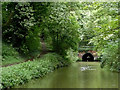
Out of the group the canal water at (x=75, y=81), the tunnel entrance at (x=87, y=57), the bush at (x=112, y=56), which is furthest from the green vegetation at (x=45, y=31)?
the tunnel entrance at (x=87, y=57)

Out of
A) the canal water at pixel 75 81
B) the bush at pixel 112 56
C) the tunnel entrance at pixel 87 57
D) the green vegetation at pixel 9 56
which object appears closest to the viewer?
the canal water at pixel 75 81

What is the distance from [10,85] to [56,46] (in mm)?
12814

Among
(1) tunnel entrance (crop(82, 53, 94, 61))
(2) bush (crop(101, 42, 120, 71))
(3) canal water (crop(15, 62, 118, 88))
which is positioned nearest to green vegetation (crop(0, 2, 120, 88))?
(2) bush (crop(101, 42, 120, 71))

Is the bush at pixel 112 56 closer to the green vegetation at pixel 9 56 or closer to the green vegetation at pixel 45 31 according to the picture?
the green vegetation at pixel 45 31

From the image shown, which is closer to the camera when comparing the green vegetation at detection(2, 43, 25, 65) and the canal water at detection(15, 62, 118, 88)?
the canal water at detection(15, 62, 118, 88)

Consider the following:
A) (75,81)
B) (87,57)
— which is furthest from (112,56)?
(87,57)

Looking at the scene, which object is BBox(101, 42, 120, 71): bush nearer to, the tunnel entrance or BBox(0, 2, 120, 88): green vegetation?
BBox(0, 2, 120, 88): green vegetation

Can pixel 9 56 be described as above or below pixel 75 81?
above

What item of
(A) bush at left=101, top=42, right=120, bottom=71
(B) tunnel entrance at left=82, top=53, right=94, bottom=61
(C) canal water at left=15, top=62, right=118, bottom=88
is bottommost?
(B) tunnel entrance at left=82, top=53, right=94, bottom=61

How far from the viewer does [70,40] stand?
19703 millimetres

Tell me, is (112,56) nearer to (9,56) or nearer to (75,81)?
(75,81)

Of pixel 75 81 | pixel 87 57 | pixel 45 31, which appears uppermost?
pixel 45 31

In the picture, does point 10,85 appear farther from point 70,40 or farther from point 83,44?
point 83,44

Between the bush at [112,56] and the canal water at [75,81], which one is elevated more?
the bush at [112,56]
